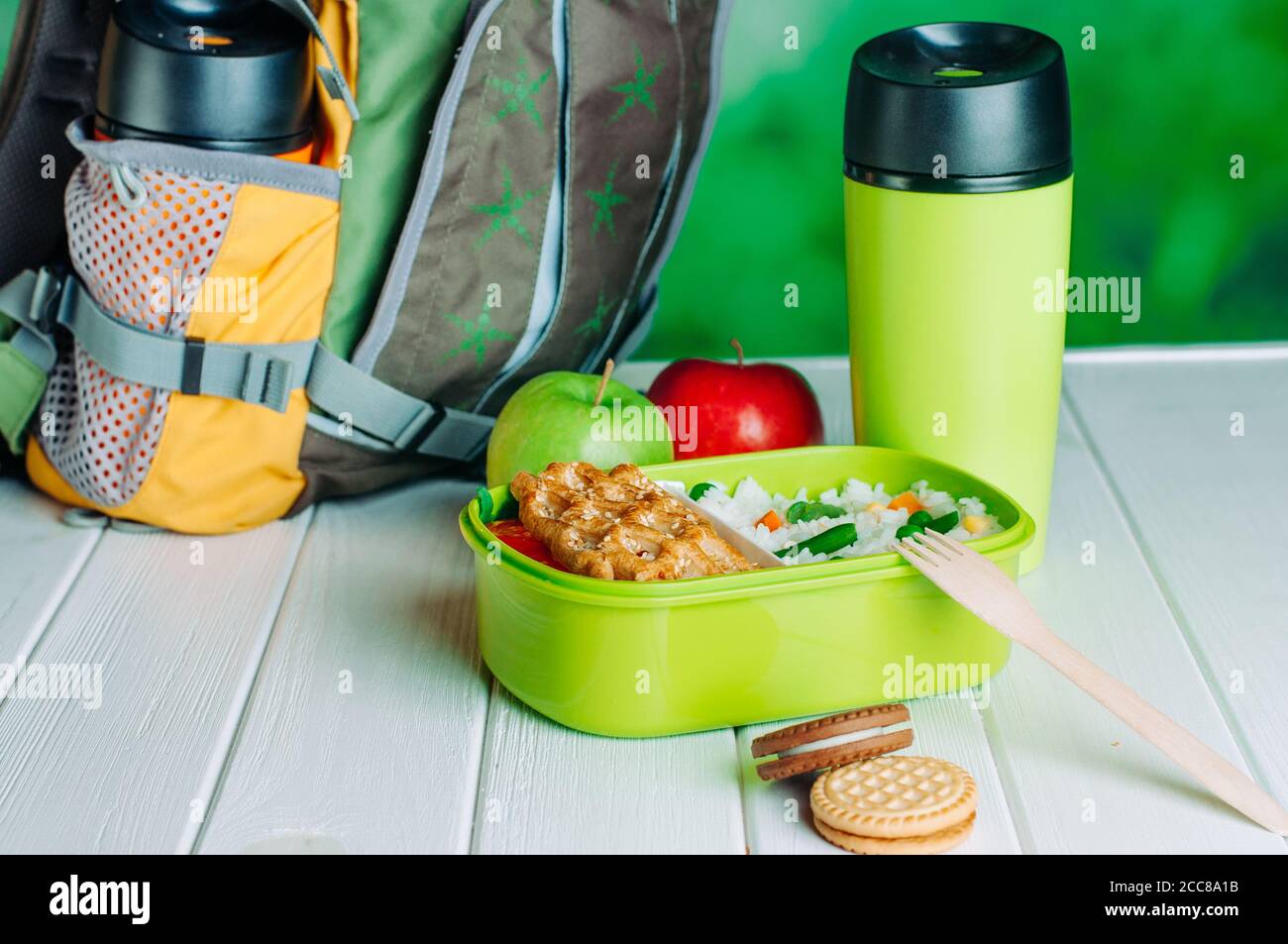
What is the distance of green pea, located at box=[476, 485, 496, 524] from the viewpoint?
889mm

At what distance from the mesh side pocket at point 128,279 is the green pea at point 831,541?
1.34 ft

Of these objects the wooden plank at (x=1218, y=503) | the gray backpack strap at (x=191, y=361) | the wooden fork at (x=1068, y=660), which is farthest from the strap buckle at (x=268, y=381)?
the wooden plank at (x=1218, y=503)

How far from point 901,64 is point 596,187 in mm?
235

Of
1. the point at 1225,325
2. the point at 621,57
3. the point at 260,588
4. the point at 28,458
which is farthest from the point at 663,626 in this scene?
the point at 1225,325

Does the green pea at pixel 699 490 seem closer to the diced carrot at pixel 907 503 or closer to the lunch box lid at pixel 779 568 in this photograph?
the lunch box lid at pixel 779 568

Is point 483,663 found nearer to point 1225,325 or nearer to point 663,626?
point 663,626

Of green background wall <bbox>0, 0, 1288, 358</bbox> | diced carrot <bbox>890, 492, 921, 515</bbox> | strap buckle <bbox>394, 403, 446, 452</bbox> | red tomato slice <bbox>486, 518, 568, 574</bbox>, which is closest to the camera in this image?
red tomato slice <bbox>486, 518, 568, 574</bbox>

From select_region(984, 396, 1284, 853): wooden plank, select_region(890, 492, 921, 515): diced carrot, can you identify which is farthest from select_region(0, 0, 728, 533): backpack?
select_region(984, 396, 1284, 853): wooden plank

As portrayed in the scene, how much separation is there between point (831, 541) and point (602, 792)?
0.66 ft

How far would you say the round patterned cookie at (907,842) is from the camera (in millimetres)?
719

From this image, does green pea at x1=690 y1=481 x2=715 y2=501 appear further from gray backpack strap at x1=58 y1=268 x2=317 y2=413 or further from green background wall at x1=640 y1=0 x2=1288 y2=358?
green background wall at x1=640 y1=0 x2=1288 y2=358

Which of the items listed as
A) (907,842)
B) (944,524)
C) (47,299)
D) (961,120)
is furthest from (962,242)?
(47,299)

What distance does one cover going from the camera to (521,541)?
0.86 metres

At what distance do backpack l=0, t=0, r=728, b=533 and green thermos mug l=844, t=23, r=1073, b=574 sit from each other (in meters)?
0.19
